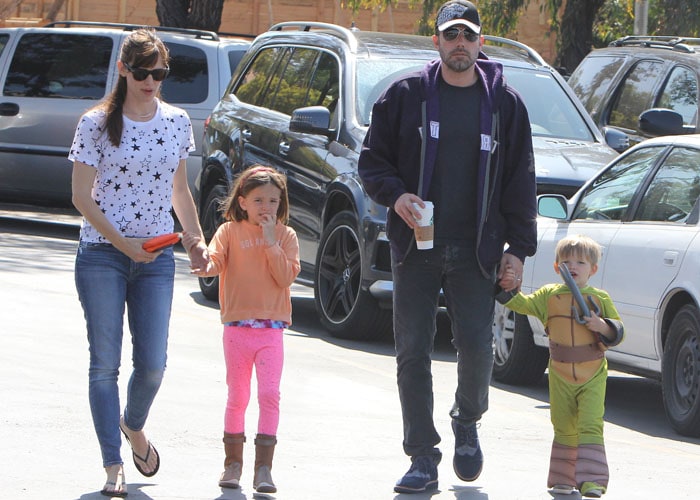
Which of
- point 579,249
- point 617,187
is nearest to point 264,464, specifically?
point 579,249

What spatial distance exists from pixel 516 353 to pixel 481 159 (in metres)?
3.36

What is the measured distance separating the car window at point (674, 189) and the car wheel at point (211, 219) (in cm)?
439

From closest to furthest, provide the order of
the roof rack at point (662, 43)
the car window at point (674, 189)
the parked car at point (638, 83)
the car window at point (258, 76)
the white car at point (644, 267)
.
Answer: the white car at point (644, 267) → the car window at point (674, 189) → the car window at point (258, 76) → the parked car at point (638, 83) → the roof rack at point (662, 43)

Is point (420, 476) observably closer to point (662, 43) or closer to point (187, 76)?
point (662, 43)

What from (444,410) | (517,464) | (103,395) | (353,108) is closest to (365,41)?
(353,108)

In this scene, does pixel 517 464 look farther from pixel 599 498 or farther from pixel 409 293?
pixel 409 293

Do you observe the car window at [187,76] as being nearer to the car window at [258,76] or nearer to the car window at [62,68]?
the car window at [62,68]

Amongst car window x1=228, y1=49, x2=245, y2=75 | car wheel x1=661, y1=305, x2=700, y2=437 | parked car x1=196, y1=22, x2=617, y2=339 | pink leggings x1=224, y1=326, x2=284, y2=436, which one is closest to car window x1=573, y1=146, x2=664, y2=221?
car wheel x1=661, y1=305, x2=700, y2=437

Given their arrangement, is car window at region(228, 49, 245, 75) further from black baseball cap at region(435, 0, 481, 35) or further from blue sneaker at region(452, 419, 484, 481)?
blue sneaker at region(452, 419, 484, 481)

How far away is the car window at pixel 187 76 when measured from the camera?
16.2m

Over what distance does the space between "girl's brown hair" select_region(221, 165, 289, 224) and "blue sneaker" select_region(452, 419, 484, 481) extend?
113 centimetres

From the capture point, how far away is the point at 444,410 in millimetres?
8102

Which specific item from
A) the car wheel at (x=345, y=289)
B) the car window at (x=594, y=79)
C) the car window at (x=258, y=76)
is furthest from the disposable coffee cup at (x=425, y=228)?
the car window at (x=594, y=79)

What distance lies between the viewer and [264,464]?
587cm
